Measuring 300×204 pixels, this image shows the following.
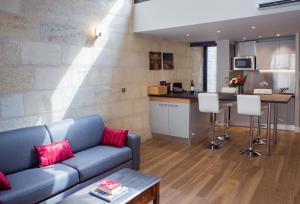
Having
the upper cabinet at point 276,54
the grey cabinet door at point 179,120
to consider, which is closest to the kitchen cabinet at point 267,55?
the upper cabinet at point 276,54

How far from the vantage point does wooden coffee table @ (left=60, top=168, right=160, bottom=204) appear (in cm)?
214

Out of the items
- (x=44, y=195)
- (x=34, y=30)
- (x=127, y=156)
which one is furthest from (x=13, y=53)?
(x=127, y=156)

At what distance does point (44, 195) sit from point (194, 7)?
3.66 m

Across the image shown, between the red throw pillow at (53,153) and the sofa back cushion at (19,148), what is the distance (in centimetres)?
10

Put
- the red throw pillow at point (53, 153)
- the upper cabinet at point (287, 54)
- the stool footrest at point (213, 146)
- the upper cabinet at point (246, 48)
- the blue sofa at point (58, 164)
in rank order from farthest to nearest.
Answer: the upper cabinet at point (246, 48)
the upper cabinet at point (287, 54)
the stool footrest at point (213, 146)
the red throw pillow at point (53, 153)
the blue sofa at point (58, 164)

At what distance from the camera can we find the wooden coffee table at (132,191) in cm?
214

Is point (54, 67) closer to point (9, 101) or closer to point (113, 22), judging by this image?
point (9, 101)

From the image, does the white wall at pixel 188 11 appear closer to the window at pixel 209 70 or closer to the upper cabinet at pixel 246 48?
the upper cabinet at pixel 246 48

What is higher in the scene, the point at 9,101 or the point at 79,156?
the point at 9,101

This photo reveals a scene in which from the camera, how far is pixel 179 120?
17.1 feet

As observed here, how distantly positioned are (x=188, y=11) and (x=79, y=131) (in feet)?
9.08

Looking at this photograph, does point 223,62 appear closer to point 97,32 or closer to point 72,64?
point 97,32

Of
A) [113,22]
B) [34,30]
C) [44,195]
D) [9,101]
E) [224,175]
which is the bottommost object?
[224,175]

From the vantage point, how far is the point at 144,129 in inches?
218
